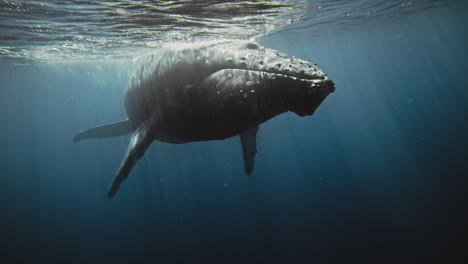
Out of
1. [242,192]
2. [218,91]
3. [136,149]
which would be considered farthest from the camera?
[242,192]

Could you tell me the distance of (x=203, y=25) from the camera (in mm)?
14039

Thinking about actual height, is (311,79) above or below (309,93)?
above

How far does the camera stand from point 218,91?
3.43 m

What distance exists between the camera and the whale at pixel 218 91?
296cm

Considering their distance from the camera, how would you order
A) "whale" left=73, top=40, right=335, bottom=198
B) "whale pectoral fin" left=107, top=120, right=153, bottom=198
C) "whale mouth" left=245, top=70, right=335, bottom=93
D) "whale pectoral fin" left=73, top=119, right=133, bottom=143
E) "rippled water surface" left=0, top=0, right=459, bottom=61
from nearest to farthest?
"whale mouth" left=245, top=70, right=335, bottom=93, "whale" left=73, top=40, right=335, bottom=198, "whale pectoral fin" left=107, top=120, right=153, bottom=198, "whale pectoral fin" left=73, top=119, right=133, bottom=143, "rippled water surface" left=0, top=0, right=459, bottom=61

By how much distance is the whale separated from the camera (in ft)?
9.70

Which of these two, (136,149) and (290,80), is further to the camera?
(136,149)

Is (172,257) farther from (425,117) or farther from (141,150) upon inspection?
(425,117)

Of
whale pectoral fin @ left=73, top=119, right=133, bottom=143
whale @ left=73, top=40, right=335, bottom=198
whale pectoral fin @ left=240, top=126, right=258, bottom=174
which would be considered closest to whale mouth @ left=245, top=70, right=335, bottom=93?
whale @ left=73, top=40, right=335, bottom=198

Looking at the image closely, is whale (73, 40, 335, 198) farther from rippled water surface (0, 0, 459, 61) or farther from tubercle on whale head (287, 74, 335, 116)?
rippled water surface (0, 0, 459, 61)

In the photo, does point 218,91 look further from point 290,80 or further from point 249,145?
point 249,145

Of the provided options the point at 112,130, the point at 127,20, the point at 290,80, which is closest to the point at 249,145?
the point at 290,80

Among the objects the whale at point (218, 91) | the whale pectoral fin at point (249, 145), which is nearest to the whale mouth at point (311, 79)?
the whale at point (218, 91)

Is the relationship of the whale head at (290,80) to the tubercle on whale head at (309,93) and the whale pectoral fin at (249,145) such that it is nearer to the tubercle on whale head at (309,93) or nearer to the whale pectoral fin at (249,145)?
the tubercle on whale head at (309,93)
